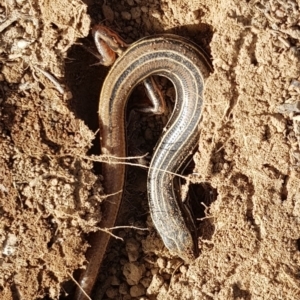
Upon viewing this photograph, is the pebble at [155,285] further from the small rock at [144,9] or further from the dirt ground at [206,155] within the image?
the small rock at [144,9]

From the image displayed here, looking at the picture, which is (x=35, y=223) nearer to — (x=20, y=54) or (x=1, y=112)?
(x=1, y=112)

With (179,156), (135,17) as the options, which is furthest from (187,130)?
(135,17)

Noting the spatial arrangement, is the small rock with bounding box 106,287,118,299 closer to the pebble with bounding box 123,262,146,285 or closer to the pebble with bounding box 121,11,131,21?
the pebble with bounding box 123,262,146,285

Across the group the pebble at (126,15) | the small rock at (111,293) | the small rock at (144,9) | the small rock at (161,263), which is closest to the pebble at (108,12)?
the pebble at (126,15)

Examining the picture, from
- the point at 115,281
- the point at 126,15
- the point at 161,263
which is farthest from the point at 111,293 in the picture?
the point at 126,15

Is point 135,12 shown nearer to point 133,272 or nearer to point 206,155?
point 206,155

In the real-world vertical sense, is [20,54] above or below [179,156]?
above
